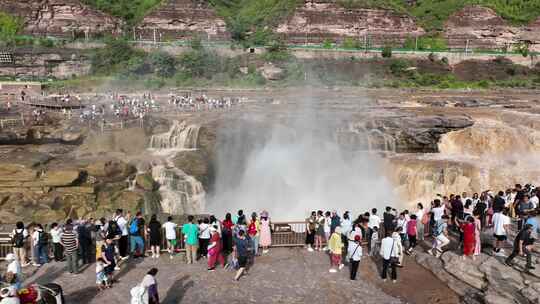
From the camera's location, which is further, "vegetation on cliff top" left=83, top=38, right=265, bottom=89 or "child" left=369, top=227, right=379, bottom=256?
"vegetation on cliff top" left=83, top=38, right=265, bottom=89

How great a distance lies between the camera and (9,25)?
53.8 metres

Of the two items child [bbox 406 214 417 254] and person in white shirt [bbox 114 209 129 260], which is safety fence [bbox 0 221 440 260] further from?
child [bbox 406 214 417 254]

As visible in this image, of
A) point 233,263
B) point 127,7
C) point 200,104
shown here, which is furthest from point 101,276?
point 127,7

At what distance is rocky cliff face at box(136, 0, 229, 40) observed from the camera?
198 feet

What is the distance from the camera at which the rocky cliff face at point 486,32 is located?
65.6 meters

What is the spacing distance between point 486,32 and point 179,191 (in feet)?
201

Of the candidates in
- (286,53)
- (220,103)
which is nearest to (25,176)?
(220,103)

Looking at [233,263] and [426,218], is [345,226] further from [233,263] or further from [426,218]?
[233,263]

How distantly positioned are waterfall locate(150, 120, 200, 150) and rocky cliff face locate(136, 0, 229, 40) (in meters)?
38.5

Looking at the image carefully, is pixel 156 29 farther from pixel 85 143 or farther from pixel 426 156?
pixel 426 156

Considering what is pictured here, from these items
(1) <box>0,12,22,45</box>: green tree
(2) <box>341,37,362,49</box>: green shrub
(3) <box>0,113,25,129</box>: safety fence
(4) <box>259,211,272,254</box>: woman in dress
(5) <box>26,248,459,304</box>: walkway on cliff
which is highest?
(1) <box>0,12,22,45</box>: green tree

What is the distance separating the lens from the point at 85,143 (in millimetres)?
24344

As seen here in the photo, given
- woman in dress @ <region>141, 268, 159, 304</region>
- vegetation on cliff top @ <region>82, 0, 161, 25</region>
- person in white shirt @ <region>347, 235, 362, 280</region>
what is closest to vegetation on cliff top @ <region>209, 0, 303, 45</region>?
vegetation on cliff top @ <region>82, 0, 161, 25</region>

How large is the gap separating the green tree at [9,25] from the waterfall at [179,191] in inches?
1634
